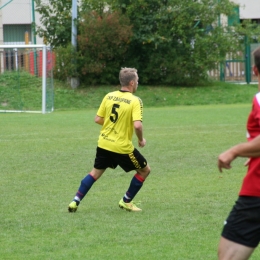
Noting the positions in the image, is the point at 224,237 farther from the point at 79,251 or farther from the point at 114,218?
the point at 114,218

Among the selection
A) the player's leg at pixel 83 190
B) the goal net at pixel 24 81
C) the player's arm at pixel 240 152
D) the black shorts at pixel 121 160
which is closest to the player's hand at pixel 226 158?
the player's arm at pixel 240 152

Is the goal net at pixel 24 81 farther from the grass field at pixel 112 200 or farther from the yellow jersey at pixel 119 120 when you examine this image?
the yellow jersey at pixel 119 120

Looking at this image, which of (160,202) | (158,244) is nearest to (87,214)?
(160,202)

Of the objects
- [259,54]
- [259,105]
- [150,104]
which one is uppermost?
[259,54]

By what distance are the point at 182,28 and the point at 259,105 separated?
25.8m

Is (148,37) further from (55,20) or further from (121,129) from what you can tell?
(121,129)

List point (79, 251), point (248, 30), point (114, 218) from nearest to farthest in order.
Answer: point (79, 251) < point (114, 218) < point (248, 30)

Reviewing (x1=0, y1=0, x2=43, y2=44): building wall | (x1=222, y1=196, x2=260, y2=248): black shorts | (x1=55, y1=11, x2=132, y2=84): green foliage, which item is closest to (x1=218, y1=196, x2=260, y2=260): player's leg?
(x1=222, y1=196, x2=260, y2=248): black shorts

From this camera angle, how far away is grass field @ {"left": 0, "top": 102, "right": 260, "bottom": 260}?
6.40m

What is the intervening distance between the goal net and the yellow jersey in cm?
1780

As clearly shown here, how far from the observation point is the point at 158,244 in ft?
21.2

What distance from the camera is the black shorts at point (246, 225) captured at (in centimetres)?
413

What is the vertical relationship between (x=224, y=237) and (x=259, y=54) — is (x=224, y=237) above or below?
below

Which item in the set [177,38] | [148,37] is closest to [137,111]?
[148,37]
